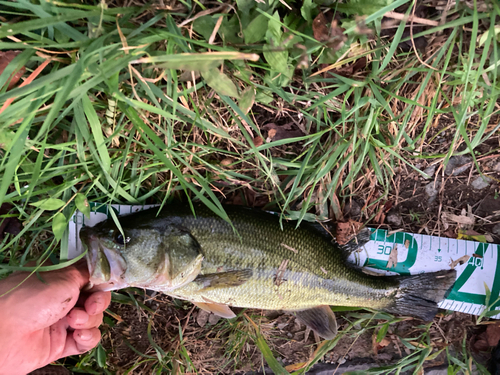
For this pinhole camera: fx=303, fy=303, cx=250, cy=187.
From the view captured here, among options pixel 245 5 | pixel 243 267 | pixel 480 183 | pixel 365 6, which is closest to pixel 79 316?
pixel 243 267

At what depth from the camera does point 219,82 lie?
73.0 inches

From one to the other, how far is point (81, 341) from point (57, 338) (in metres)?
0.21

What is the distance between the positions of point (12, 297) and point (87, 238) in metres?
0.87

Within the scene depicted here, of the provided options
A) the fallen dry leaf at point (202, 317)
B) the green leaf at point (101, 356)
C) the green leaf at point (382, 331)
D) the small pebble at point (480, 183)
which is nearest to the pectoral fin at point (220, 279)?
the fallen dry leaf at point (202, 317)

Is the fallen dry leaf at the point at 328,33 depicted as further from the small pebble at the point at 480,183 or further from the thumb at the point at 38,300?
the thumb at the point at 38,300

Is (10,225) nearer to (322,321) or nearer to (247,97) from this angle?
(247,97)

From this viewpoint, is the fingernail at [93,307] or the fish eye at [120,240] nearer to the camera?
the fish eye at [120,240]

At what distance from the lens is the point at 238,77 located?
7.31 ft

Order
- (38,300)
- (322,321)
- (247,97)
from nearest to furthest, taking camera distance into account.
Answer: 1. (247,97)
2. (38,300)
3. (322,321)

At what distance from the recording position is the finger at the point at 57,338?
8.75 ft

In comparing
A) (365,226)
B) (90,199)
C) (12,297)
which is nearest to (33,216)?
(90,199)

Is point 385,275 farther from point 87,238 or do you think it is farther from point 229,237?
point 87,238

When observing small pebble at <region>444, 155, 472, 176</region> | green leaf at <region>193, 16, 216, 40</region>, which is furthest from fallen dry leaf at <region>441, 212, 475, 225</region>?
green leaf at <region>193, 16, 216, 40</region>

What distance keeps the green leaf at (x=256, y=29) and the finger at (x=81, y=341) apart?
276 centimetres
